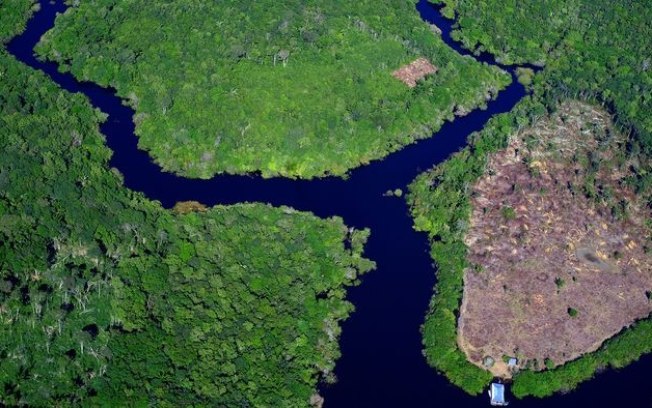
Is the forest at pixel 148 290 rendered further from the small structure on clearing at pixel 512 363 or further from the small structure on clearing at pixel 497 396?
the small structure on clearing at pixel 512 363

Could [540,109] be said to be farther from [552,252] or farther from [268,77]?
[268,77]

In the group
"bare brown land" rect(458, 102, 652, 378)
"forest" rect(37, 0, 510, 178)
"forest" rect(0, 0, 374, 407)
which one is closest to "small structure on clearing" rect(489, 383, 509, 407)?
"bare brown land" rect(458, 102, 652, 378)

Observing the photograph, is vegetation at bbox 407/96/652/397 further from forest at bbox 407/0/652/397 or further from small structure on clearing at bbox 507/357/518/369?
small structure on clearing at bbox 507/357/518/369

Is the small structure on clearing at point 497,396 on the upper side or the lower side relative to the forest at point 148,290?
lower

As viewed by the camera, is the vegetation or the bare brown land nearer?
the vegetation

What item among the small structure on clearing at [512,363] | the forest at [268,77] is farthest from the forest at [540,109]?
the forest at [268,77]

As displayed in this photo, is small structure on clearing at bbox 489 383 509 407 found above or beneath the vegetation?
beneath

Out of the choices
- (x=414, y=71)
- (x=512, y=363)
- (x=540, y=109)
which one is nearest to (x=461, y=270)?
(x=512, y=363)

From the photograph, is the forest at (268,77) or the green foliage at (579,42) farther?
the green foliage at (579,42)
